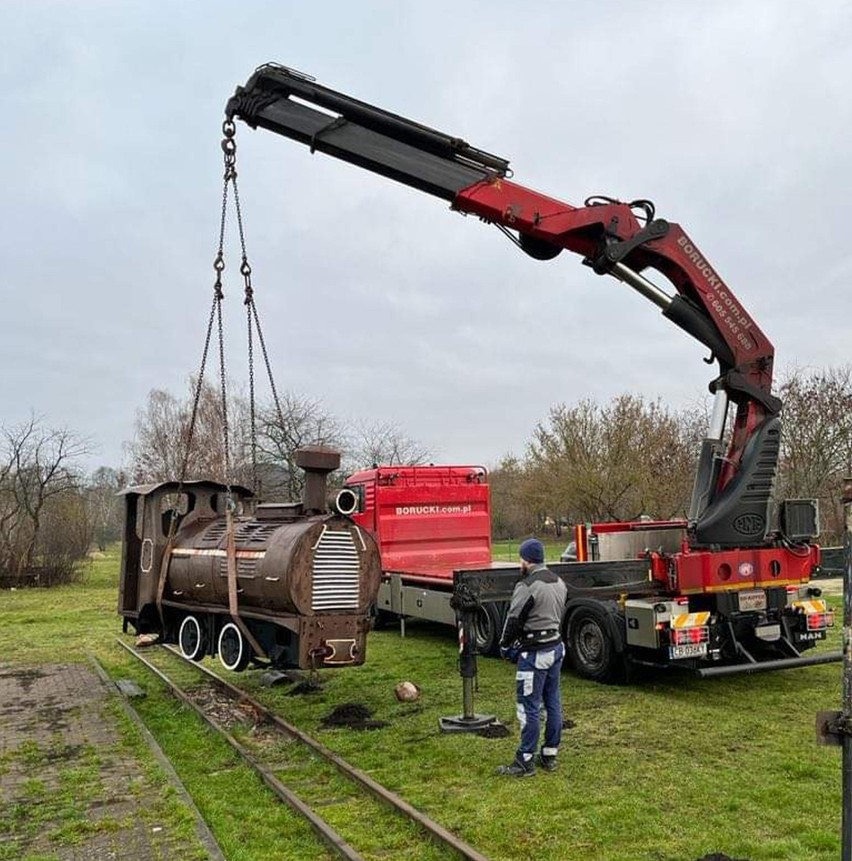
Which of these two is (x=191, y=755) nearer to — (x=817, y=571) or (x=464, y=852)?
(x=464, y=852)

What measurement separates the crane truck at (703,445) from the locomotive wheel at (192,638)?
3236mm

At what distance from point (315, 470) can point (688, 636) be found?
3971 mm

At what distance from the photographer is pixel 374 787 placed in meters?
5.75

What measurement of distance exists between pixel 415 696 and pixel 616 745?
2.66 m

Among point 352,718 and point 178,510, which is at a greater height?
point 178,510

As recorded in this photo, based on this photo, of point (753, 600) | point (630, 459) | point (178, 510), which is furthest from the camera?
point (630, 459)

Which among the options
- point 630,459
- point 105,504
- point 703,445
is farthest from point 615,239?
point 105,504

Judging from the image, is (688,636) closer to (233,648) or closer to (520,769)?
(520,769)

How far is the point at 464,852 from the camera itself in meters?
4.54

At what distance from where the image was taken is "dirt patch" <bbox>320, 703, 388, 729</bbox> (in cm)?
781

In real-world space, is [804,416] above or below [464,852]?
above

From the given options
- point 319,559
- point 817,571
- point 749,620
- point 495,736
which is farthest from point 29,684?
point 817,571

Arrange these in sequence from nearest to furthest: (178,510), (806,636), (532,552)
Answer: (532,552)
(806,636)
(178,510)

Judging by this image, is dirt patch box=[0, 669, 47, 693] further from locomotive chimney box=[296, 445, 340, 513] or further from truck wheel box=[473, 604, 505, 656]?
truck wheel box=[473, 604, 505, 656]
